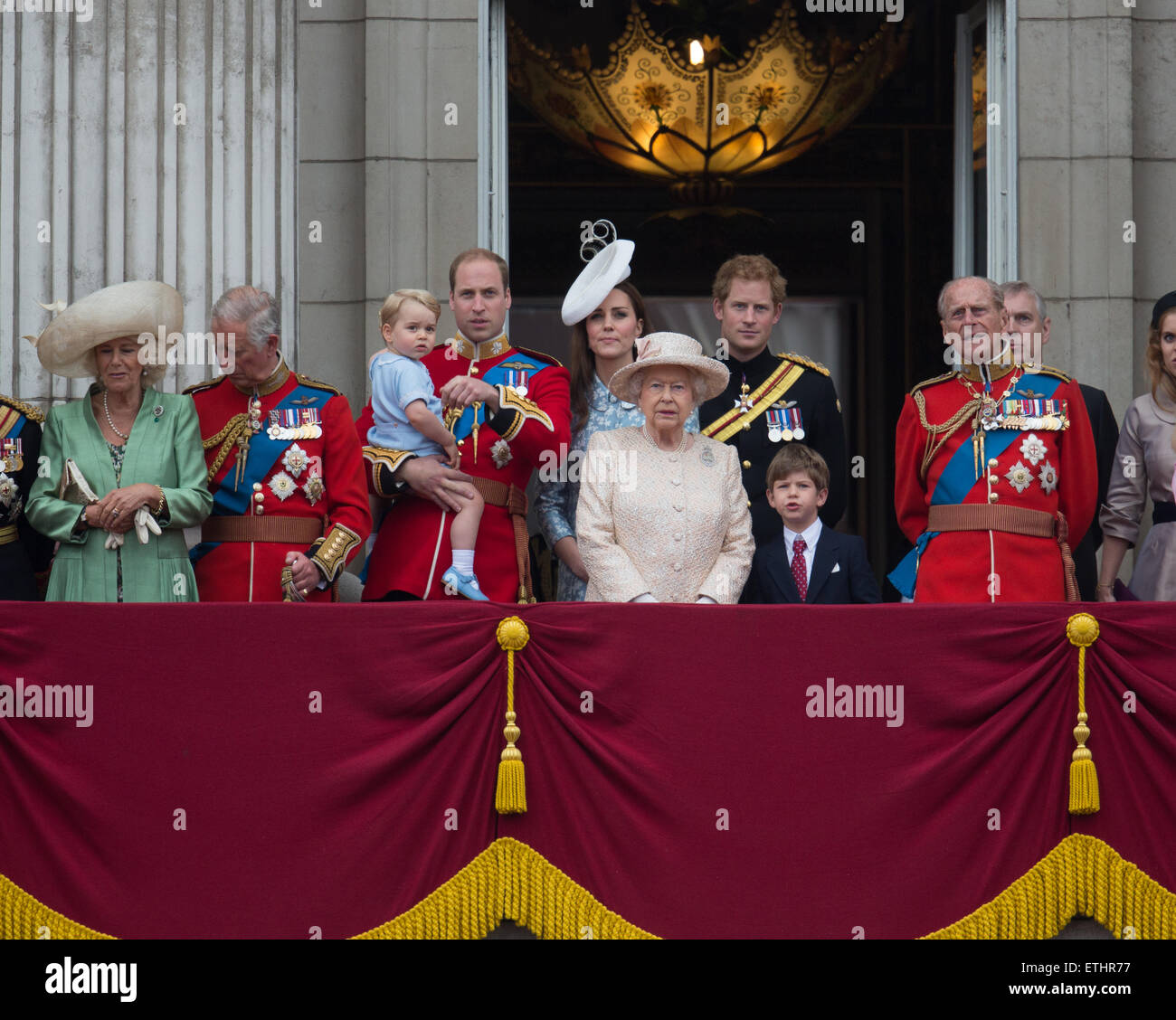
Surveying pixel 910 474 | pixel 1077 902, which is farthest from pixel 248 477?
pixel 1077 902

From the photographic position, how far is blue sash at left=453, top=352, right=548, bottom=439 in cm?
729

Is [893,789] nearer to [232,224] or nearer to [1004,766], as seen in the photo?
[1004,766]

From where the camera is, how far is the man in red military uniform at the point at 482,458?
711cm

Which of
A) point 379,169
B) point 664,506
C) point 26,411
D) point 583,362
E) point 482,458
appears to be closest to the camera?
point 664,506

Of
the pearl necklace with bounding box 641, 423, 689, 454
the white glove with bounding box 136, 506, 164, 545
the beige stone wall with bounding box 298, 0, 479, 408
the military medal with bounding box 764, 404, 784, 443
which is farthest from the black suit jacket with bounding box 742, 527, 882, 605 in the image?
the beige stone wall with bounding box 298, 0, 479, 408

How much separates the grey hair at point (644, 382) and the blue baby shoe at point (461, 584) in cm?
90

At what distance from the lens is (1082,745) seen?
6.06 metres

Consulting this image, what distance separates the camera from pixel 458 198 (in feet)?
31.1

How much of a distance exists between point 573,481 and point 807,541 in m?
0.95

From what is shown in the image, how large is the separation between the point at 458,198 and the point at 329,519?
2.88 meters

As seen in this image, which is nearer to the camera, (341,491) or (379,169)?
(341,491)

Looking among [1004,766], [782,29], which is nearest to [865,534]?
[782,29]

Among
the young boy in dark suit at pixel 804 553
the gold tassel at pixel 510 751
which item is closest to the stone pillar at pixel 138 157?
the young boy in dark suit at pixel 804 553

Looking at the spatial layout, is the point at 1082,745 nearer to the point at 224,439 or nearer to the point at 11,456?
the point at 224,439
